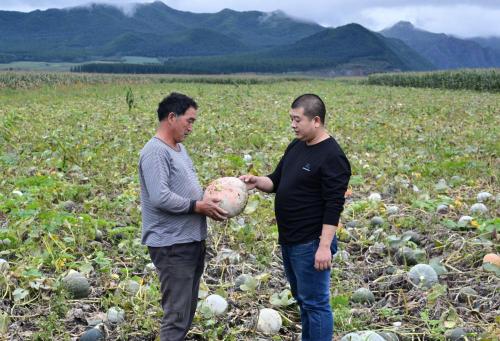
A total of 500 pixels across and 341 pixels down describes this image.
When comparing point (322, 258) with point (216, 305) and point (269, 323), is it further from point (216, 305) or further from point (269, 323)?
point (216, 305)

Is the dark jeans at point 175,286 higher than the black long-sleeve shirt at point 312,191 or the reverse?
the reverse

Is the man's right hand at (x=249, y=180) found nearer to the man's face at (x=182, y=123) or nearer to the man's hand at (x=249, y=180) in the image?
the man's hand at (x=249, y=180)

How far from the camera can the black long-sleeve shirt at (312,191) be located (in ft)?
11.1

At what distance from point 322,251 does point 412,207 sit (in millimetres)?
3315

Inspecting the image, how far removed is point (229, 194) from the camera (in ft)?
11.9

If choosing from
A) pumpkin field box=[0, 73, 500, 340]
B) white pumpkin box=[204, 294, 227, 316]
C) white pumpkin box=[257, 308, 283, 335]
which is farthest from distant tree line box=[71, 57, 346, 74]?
white pumpkin box=[257, 308, 283, 335]

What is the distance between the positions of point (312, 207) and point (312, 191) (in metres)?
0.10

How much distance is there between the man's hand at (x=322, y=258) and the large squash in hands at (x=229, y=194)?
1.96 ft

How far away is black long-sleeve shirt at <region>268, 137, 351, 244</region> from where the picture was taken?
3381mm

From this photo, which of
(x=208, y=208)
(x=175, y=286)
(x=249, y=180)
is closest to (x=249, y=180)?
(x=249, y=180)

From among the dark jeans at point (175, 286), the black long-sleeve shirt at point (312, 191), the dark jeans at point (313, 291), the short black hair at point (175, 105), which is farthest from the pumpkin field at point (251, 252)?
the short black hair at point (175, 105)

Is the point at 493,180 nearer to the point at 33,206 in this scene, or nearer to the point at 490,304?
the point at 490,304

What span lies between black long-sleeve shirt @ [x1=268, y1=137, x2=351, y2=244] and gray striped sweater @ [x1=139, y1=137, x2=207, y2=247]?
0.52 meters

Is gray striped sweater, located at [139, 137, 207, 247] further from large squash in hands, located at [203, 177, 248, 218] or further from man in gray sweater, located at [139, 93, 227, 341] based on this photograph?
large squash in hands, located at [203, 177, 248, 218]
